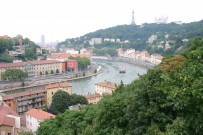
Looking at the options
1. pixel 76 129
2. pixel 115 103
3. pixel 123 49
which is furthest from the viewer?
pixel 123 49

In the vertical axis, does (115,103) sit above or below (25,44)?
below

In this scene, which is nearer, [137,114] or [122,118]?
[137,114]

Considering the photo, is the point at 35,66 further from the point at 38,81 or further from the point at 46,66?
the point at 38,81

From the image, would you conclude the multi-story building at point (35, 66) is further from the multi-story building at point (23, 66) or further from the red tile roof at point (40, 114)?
the red tile roof at point (40, 114)

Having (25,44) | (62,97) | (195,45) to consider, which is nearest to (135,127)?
(62,97)

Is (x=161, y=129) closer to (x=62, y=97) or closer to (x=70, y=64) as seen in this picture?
(x=62, y=97)

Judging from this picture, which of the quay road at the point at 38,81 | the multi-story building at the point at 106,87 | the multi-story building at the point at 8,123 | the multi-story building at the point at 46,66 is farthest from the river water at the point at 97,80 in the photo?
the multi-story building at the point at 8,123

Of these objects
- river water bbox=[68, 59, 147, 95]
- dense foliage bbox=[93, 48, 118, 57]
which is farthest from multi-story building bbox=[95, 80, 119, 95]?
dense foliage bbox=[93, 48, 118, 57]
